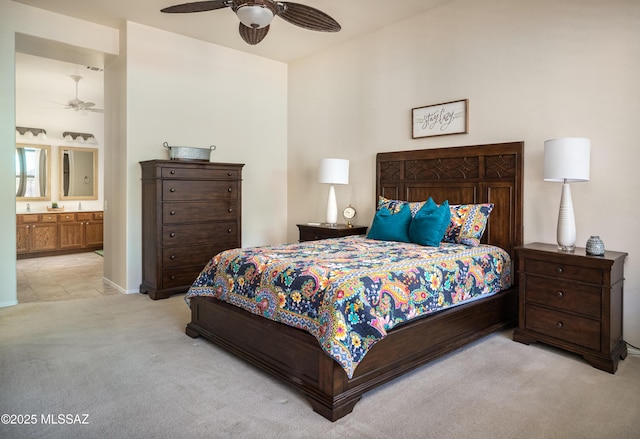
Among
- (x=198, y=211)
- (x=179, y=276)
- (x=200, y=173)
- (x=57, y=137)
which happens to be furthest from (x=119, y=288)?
(x=57, y=137)

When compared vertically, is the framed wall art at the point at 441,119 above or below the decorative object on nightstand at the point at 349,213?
above

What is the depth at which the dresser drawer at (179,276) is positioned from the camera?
172 inches

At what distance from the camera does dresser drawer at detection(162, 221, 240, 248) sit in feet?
14.3

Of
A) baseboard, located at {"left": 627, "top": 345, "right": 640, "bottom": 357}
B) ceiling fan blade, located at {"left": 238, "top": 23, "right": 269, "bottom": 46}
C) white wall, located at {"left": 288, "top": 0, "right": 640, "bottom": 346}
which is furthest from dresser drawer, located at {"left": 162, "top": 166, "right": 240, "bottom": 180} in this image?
baseboard, located at {"left": 627, "top": 345, "right": 640, "bottom": 357}

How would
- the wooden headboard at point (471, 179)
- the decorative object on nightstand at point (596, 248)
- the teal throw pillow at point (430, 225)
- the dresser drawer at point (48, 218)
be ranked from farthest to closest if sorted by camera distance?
the dresser drawer at point (48, 218) → the wooden headboard at point (471, 179) → the teal throw pillow at point (430, 225) → the decorative object on nightstand at point (596, 248)

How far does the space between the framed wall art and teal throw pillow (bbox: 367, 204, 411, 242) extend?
0.86 metres

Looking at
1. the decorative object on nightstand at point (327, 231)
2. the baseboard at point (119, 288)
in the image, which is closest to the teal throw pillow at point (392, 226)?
the decorative object on nightstand at point (327, 231)

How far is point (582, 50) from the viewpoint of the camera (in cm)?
320

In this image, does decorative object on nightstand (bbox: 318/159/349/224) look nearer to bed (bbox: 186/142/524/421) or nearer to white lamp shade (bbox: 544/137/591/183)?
bed (bbox: 186/142/524/421)

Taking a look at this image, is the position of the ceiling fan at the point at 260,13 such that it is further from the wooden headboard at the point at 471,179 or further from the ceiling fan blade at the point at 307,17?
the wooden headboard at the point at 471,179

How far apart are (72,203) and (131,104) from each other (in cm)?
Answer: 435

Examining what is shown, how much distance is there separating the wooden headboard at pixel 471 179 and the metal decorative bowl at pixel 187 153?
2059mm

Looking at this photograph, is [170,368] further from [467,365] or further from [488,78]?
[488,78]

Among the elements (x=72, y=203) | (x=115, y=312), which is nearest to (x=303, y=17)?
(x=115, y=312)
